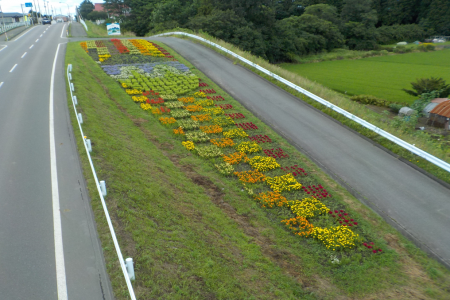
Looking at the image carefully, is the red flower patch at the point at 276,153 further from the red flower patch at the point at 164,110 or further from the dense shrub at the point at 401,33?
the dense shrub at the point at 401,33

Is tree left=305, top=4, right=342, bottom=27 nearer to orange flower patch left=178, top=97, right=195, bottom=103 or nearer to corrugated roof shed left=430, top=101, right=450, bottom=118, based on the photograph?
corrugated roof shed left=430, top=101, right=450, bottom=118

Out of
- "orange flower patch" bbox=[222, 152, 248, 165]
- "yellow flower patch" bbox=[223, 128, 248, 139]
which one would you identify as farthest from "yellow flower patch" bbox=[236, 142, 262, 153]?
"yellow flower patch" bbox=[223, 128, 248, 139]


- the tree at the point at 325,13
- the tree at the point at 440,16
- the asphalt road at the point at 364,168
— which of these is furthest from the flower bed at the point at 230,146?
the tree at the point at 440,16

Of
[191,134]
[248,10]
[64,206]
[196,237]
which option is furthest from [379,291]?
[248,10]

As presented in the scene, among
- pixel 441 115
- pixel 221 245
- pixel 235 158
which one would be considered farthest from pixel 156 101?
pixel 441 115

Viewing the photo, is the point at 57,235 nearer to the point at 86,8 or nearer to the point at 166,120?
the point at 166,120
